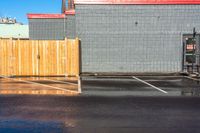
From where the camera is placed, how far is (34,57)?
2361 cm

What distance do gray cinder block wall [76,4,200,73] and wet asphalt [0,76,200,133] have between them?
30.8 feet

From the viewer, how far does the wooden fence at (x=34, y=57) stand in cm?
2362

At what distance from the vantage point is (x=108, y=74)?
23.8 m

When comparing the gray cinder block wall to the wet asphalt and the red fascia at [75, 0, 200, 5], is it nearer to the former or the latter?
the red fascia at [75, 0, 200, 5]

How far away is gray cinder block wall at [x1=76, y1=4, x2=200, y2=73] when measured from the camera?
25.0m

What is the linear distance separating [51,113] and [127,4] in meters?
15.8

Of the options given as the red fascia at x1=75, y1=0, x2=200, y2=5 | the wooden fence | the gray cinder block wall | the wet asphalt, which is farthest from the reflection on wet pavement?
the red fascia at x1=75, y1=0, x2=200, y2=5

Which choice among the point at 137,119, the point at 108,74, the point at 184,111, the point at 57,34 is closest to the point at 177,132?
the point at 137,119

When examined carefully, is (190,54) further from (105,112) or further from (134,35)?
(105,112)

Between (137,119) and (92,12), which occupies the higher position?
(92,12)

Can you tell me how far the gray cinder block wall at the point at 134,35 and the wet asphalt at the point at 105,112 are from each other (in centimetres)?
939

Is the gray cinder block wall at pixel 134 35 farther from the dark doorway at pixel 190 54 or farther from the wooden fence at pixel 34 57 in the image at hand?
the wooden fence at pixel 34 57

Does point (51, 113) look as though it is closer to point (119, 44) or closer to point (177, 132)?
point (177, 132)

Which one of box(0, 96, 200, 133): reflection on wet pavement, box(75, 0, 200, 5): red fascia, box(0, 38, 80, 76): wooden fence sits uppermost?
box(75, 0, 200, 5): red fascia
